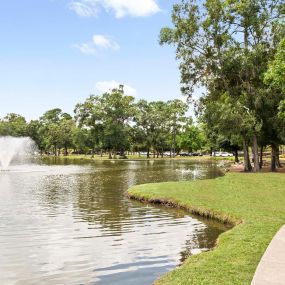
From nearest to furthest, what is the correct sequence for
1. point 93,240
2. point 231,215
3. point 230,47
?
point 93,240 → point 231,215 → point 230,47

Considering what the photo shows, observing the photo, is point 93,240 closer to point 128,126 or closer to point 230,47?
point 230,47

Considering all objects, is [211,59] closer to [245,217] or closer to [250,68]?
[250,68]

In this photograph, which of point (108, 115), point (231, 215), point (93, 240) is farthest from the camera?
point (108, 115)

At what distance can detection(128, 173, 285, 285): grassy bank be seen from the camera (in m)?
10.9

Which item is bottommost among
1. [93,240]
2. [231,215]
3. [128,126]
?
[93,240]

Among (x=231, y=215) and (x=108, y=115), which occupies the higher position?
(x=108, y=115)

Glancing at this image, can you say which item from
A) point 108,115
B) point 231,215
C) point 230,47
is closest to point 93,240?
point 231,215

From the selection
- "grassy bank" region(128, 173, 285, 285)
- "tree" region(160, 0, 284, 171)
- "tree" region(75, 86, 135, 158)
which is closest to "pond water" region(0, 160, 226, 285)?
"grassy bank" region(128, 173, 285, 285)

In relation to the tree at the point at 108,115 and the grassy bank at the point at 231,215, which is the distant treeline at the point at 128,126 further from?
the grassy bank at the point at 231,215

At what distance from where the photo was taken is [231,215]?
20.7 m

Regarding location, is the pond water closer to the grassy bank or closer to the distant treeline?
the grassy bank

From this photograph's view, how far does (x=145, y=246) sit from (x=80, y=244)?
2677 mm

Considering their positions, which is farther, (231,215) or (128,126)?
(128,126)

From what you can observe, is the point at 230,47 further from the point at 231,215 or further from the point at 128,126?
the point at 128,126
